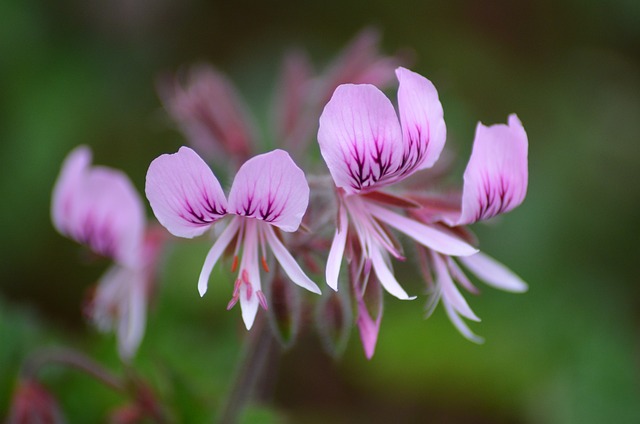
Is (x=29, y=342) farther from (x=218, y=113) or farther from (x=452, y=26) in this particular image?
(x=452, y=26)

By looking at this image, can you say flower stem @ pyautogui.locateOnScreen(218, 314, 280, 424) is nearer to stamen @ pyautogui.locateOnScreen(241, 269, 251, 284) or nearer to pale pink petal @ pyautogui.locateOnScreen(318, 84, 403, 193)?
stamen @ pyautogui.locateOnScreen(241, 269, 251, 284)

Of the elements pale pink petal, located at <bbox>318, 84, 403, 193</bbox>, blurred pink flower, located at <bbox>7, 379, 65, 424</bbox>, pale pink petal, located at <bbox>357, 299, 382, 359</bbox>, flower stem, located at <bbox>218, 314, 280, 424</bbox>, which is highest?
pale pink petal, located at <bbox>318, 84, 403, 193</bbox>

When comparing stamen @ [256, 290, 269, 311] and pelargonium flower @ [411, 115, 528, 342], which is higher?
pelargonium flower @ [411, 115, 528, 342]

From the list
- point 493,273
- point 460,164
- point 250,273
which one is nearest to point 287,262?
point 250,273

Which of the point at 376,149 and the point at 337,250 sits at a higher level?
the point at 376,149

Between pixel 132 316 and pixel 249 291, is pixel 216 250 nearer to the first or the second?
pixel 249 291

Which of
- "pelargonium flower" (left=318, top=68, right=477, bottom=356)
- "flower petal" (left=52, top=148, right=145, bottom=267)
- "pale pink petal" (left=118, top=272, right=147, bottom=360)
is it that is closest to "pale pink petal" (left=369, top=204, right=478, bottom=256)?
"pelargonium flower" (left=318, top=68, right=477, bottom=356)

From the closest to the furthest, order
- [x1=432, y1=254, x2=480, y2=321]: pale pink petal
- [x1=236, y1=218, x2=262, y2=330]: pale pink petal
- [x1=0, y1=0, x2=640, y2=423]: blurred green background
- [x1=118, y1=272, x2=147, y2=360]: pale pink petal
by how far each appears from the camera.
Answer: [x1=236, y1=218, x2=262, y2=330]: pale pink petal < [x1=432, y1=254, x2=480, y2=321]: pale pink petal < [x1=118, y1=272, x2=147, y2=360]: pale pink petal < [x1=0, y1=0, x2=640, y2=423]: blurred green background
